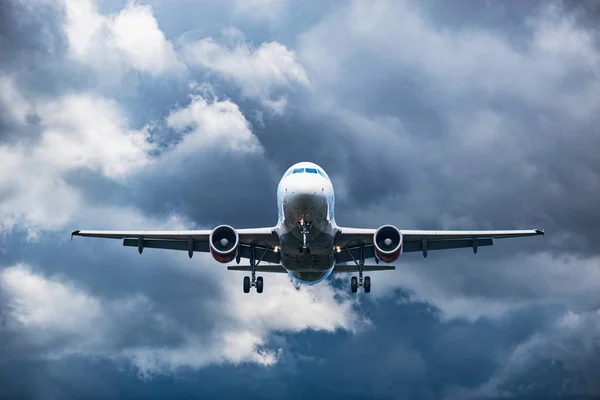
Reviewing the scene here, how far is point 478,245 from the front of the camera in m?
43.8

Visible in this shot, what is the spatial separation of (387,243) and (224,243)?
335 inches

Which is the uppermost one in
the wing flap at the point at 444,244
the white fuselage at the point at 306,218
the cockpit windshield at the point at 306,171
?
the cockpit windshield at the point at 306,171

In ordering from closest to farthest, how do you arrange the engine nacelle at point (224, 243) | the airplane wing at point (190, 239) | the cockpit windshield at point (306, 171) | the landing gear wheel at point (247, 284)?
1. the cockpit windshield at point (306, 171)
2. the engine nacelle at point (224, 243)
3. the airplane wing at point (190, 239)
4. the landing gear wheel at point (247, 284)

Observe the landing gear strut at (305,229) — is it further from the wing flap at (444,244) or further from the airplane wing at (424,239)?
the wing flap at (444,244)

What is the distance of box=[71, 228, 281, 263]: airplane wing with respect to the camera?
40.4 metres

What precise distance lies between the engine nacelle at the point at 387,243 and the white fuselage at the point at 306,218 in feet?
7.59

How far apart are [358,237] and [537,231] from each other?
10.0m

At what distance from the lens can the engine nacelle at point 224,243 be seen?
38031 millimetres

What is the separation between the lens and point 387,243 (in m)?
38.9

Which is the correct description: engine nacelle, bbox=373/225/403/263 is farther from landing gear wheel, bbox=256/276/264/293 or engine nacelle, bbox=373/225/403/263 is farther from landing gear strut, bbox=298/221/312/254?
landing gear wheel, bbox=256/276/264/293

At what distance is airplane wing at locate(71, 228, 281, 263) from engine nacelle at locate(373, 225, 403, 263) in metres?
5.53

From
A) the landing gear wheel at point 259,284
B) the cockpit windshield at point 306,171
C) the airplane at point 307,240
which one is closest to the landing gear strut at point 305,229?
the airplane at point 307,240

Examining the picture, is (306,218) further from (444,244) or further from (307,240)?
(444,244)

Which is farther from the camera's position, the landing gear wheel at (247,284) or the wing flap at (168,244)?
the landing gear wheel at (247,284)
